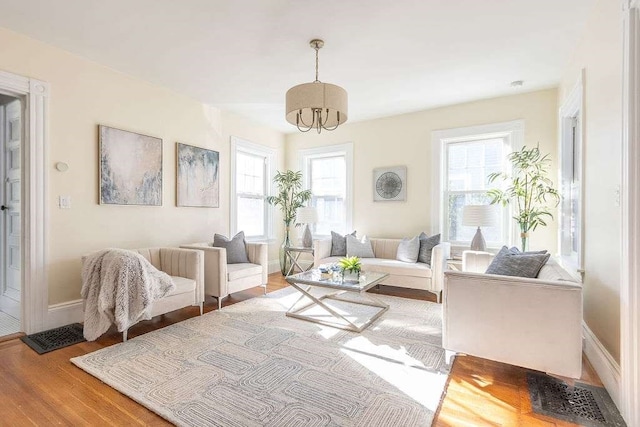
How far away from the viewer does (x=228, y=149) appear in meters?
4.94

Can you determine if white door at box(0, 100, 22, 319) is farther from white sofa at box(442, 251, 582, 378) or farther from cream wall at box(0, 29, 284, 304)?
white sofa at box(442, 251, 582, 378)

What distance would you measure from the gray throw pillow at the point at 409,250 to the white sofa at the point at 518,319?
2003 mm

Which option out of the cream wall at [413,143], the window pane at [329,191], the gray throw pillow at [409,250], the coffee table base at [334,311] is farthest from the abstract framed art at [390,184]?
the coffee table base at [334,311]

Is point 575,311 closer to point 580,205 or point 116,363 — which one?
point 580,205

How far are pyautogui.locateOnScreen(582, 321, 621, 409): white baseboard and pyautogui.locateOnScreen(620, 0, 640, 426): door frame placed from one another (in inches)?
6.0

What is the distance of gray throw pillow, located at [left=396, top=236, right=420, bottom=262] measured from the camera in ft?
14.1

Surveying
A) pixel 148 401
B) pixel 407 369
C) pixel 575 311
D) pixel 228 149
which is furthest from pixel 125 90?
pixel 575 311

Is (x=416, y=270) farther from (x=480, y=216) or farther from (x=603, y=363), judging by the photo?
(x=603, y=363)

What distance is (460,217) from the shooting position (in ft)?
15.4

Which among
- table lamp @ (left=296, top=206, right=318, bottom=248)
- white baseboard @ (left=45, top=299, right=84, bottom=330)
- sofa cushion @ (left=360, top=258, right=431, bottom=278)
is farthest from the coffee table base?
white baseboard @ (left=45, top=299, right=84, bottom=330)

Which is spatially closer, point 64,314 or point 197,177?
point 64,314

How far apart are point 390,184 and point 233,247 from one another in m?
2.62

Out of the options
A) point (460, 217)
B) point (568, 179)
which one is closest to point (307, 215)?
point (460, 217)

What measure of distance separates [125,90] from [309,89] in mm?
2434
